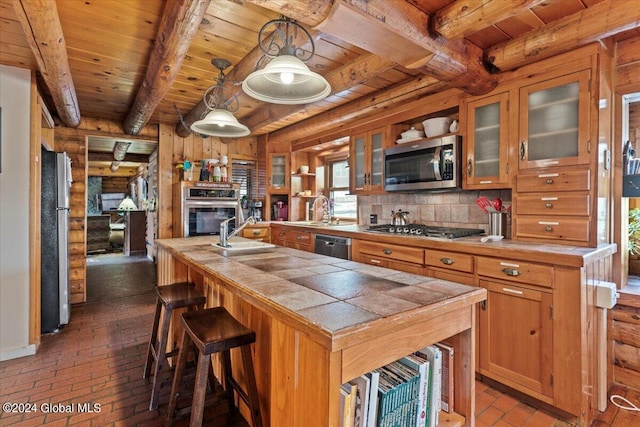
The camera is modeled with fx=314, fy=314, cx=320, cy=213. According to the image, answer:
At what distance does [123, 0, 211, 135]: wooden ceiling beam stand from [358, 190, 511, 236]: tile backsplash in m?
2.57

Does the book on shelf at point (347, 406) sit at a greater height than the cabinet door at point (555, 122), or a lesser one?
lesser

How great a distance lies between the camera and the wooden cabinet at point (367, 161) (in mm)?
3547

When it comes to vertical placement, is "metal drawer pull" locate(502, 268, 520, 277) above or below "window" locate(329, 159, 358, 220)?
below

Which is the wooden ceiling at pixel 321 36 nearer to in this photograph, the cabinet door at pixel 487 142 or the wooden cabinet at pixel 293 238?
the cabinet door at pixel 487 142

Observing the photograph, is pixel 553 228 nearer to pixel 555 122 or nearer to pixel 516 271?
pixel 516 271

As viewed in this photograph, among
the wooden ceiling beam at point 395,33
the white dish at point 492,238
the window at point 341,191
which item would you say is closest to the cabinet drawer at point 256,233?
the window at point 341,191

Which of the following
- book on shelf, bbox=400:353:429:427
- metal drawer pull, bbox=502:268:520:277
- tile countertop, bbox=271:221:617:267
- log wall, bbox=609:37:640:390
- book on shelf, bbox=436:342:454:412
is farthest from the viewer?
log wall, bbox=609:37:640:390

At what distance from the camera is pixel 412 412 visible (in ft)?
3.54

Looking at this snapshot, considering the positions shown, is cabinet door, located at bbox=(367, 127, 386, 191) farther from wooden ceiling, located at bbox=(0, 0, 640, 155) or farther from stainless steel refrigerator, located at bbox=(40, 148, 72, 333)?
stainless steel refrigerator, located at bbox=(40, 148, 72, 333)

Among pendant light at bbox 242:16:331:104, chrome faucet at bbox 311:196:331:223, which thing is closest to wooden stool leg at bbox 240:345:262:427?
pendant light at bbox 242:16:331:104

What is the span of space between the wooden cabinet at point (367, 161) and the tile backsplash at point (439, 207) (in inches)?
12.1

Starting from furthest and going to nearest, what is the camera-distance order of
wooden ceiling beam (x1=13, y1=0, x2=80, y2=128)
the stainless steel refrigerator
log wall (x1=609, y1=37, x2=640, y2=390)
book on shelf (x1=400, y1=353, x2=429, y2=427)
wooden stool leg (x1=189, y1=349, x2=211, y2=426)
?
1. the stainless steel refrigerator
2. log wall (x1=609, y1=37, x2=640, y2=390)
3. wooden ceiling beam (x1=13, y1=0, x2=80, y2=128)
4. wooden stool leg (x1=189, y1=349, x2=211, y2=426)
5. book on shelf (x1=400, y1=353, x2=429, y2=427)

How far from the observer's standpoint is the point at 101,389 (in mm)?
2141

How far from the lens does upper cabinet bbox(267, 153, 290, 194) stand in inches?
199
